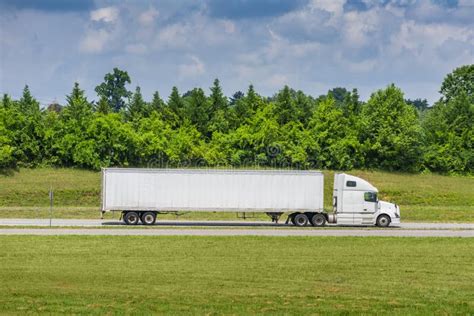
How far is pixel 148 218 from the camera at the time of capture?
4778 centimetres

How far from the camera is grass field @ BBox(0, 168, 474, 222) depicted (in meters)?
58.9

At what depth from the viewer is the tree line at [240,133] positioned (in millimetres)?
83562

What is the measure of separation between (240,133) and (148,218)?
140 feet

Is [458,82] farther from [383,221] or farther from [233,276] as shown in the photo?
[233,276]

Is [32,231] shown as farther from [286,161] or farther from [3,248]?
[286,161]

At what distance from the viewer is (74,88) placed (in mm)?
92312

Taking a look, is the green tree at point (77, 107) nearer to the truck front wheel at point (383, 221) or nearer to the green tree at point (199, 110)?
the green tree at point (199, 110)

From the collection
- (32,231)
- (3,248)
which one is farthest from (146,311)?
(32,231)

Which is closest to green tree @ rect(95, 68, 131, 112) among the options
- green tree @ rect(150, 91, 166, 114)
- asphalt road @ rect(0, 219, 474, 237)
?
green tree @ rect(150, 91, 166, 114)

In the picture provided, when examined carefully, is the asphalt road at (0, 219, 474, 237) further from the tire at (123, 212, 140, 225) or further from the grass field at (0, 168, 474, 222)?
the grass field at (0, 168, 474, 222)

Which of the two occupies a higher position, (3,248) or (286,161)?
(286,161)

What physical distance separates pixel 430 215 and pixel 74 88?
4961 centimetres

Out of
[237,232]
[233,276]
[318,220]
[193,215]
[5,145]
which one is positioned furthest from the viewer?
[5,145]

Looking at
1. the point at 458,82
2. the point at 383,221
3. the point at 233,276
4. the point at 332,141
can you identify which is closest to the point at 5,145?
the point at 332,141
